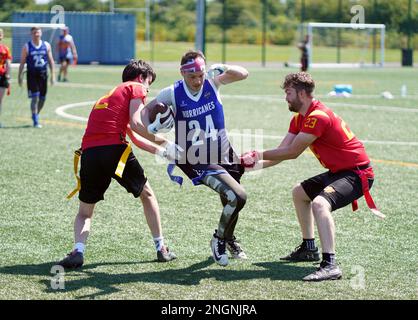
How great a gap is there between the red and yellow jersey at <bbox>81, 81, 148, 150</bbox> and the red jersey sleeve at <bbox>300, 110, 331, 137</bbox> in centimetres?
150

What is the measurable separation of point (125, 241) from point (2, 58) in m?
10.2

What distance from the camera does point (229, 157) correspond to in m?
7.82

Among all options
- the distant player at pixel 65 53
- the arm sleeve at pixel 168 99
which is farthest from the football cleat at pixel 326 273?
the distant player at pixel 65 53

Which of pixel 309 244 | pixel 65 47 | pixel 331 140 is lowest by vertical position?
pixel 309 244

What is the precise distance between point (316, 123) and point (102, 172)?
198 centimetres

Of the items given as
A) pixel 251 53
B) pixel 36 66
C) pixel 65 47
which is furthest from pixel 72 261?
pixel 251 53

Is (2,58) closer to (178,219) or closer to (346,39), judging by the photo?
(178,219)

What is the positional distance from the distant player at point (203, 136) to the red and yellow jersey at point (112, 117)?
0.64 ft

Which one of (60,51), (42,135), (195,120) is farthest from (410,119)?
(60,51)

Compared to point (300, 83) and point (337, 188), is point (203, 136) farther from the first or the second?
point (337, 188)

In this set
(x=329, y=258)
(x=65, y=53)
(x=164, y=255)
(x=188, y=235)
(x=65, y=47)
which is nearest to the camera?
(x=329, y=258)

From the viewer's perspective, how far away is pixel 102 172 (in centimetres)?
755

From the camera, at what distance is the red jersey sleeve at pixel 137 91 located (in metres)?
7.51

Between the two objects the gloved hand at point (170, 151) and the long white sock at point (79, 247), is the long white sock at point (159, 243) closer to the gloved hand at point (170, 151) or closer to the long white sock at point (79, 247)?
the long white sock at point (79, 247)
